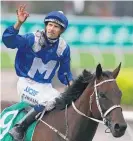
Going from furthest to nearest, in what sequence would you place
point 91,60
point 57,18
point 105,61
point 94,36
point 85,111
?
point 91,60 → point 105,61 → point 94,36 → point 57,18 → point 85,111

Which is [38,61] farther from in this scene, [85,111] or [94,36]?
[94,36]

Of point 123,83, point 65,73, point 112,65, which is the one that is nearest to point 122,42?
point 112,65

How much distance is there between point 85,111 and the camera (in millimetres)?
6453

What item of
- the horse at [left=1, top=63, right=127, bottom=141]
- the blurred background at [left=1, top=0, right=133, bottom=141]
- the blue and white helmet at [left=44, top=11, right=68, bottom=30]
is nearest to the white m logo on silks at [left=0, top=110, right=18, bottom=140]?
the horse at [left=1, top=63, right=127, bottom=141]

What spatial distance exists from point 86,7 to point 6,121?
925cm

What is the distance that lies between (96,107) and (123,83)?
710cm

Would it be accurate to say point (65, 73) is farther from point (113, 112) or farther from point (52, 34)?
point (113, 112)

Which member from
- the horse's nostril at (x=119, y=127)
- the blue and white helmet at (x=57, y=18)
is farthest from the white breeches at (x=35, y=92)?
the horse's nostril at (x=119, y=127)

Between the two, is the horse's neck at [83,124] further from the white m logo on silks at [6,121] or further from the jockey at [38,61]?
the white m logo on silks at [6,121]

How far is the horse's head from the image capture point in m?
6.00

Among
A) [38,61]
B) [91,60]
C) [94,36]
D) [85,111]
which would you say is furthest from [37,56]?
[91,60]

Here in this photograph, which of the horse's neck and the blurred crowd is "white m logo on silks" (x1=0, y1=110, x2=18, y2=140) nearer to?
the horse's neck

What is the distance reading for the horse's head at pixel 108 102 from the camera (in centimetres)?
600

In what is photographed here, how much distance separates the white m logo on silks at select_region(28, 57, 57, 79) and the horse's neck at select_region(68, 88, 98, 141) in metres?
0.73
